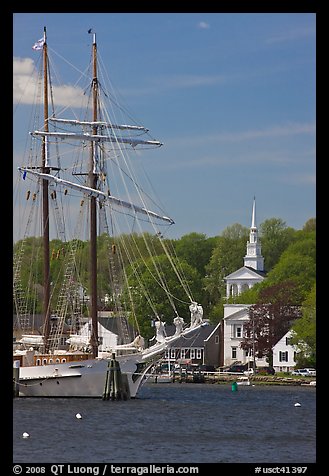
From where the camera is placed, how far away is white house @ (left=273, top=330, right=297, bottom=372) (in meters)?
111

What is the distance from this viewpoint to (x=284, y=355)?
112312 millimetres

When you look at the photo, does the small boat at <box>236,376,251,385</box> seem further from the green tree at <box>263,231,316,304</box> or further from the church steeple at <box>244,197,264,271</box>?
the church steeple at <box>244,197,264,271</box>

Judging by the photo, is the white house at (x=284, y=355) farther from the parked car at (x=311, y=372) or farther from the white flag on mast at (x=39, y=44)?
the white flag on mast at (x=39, y=44)

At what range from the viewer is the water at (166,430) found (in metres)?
40.0

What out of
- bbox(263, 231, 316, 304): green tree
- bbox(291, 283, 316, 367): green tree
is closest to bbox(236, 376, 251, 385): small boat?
bbox(291, 283, 316, 367): green tree

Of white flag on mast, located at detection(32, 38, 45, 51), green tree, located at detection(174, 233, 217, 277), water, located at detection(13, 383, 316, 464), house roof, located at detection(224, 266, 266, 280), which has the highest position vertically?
white flag on mast, located at detection(32, 38, 45, 51)

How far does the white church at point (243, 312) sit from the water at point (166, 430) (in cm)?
3508

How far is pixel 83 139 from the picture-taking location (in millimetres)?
73500

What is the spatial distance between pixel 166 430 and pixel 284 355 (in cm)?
6316

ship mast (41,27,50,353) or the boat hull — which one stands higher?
ship mast (41,27,50,353)

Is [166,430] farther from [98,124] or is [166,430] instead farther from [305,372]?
[305,372]

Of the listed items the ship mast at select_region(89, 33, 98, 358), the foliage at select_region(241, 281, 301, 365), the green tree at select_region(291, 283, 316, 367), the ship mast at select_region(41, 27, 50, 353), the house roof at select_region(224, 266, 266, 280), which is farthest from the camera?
the house roof at select_region(224, 266, 266, 280)
